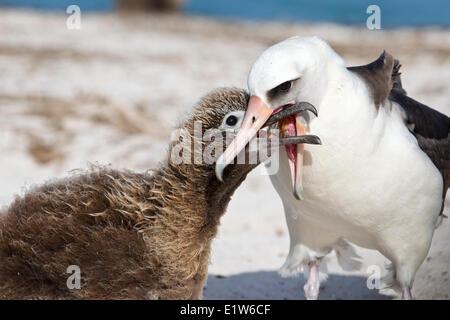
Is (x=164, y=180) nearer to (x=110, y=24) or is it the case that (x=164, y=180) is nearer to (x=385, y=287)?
(x=385, y=287)

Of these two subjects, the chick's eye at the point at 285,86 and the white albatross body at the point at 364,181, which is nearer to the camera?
the chick's eye at the point at 285,86

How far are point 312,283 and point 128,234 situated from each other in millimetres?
1689

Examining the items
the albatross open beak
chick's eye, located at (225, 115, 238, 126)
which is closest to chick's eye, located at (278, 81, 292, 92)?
the albatross open beak

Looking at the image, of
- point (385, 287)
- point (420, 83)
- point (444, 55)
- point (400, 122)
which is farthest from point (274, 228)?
point (444, 55)

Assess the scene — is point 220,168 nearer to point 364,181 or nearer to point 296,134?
point 296,134

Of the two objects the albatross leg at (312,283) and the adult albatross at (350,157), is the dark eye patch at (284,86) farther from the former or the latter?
the albatross leg at (312,283)

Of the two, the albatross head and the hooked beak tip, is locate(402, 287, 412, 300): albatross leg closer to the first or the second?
the albatross head

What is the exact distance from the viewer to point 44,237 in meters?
4.39

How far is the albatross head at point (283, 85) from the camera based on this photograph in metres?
3.92

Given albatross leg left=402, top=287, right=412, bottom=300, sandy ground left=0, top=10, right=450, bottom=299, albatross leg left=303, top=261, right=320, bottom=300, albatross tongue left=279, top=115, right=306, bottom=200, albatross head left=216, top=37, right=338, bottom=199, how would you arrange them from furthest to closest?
sandy ground left=0, top=10, right=450, bottom=299
albatross leg left=303, top=261, right=320, bottom=300
albatross leg left=402, top=287, right=412, bottom=300
albatross tongue left=279, top=115, right=306, bottom=200
albatross head left=216, top=37, right=338, bottom=199

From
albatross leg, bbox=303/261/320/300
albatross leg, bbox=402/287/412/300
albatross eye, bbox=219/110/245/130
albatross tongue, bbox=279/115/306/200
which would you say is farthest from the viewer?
albatross leg, bbox=303/261/320/300

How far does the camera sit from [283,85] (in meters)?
3.99

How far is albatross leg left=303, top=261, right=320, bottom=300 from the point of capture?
5.41 m

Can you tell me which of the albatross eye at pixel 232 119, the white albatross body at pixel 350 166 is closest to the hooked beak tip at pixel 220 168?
the white albatross body at pixel 350 166
